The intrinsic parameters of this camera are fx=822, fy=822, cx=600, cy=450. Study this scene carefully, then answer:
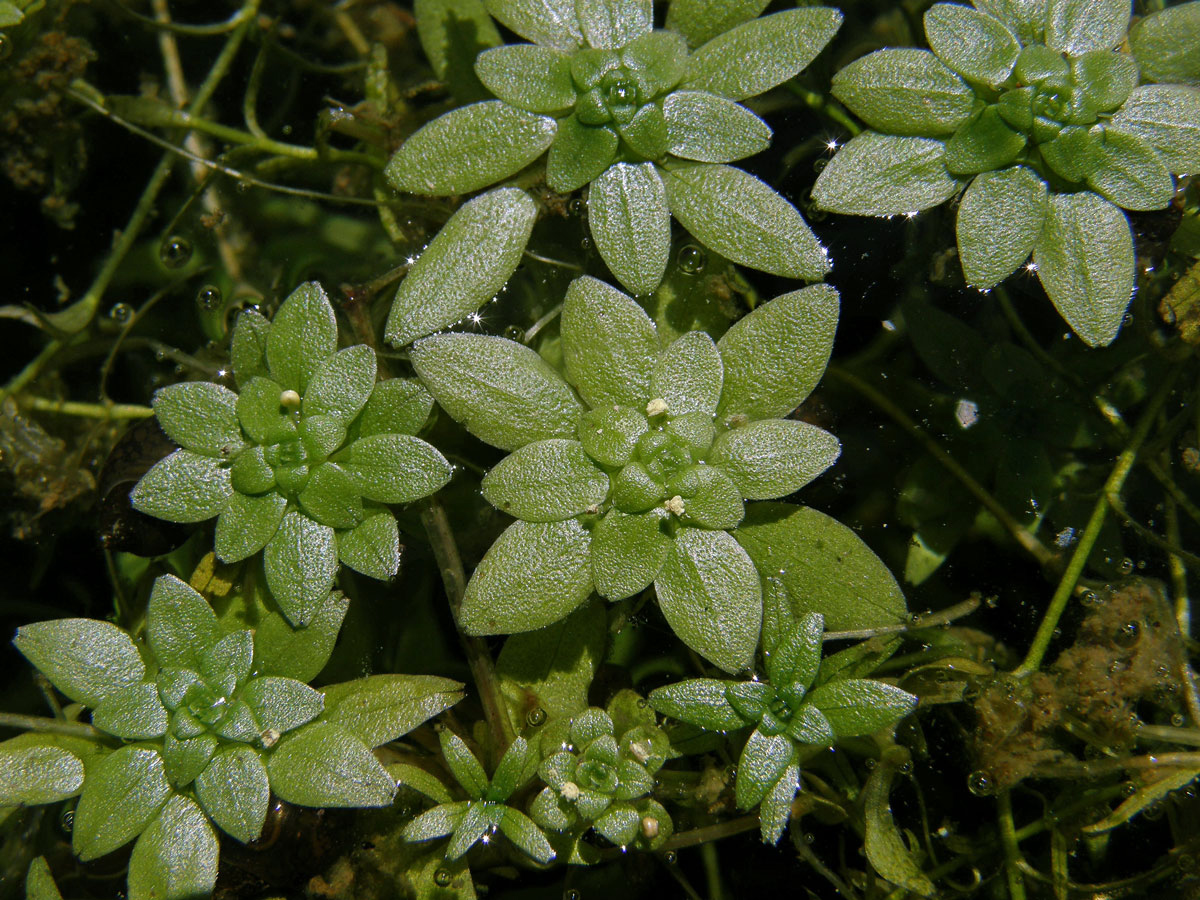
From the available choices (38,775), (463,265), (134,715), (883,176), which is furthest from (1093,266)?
(38,775)

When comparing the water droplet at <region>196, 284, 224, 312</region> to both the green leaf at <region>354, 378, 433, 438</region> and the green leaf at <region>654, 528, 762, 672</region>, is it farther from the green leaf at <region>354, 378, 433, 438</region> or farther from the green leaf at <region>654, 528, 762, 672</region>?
the green leaf at <region>654, 528, 762, 672</region>

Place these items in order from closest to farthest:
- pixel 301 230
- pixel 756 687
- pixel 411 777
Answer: pixel 756 687 → pixel 411 777 → pixel 301 230

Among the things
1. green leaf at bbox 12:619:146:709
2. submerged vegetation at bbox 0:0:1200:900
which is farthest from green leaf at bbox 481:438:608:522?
A: green leaf at bbox 12:619:146:709

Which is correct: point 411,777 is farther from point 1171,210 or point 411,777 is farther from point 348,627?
point 1171,210

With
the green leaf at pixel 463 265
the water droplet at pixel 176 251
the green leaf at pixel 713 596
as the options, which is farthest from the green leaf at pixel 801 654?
the water droplet at pixel 176 251

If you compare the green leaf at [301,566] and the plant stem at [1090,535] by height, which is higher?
the green leaf at [301,566]

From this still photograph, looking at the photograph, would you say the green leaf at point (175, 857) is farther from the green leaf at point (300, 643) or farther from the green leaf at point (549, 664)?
the green leaf at point (549, 664)

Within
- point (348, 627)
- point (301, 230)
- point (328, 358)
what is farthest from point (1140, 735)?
point (301, 230)
